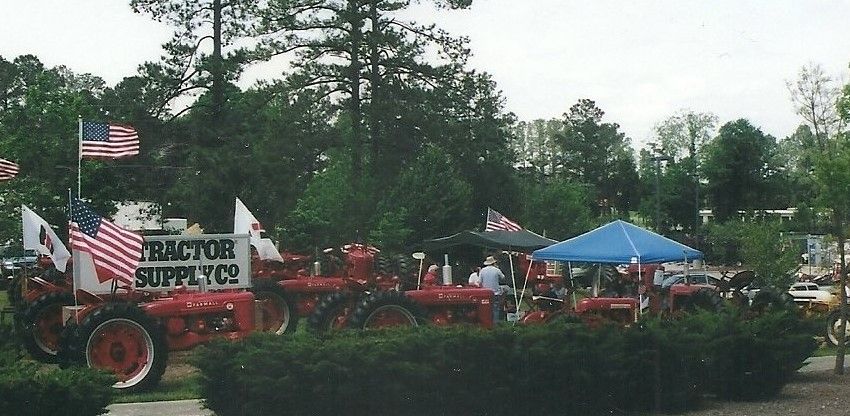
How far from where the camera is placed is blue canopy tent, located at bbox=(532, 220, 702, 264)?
16.8 m

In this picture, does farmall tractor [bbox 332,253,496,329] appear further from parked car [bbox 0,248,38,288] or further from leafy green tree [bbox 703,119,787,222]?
leafy green tree [bbox 703,119,787,222]

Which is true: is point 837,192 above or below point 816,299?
above

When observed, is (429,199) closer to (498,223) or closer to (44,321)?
(498,223)

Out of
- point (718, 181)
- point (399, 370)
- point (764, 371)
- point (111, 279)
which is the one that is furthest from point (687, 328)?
point (718, 181)

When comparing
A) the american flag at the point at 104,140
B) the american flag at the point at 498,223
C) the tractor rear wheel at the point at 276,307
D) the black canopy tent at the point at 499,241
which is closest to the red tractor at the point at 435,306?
the tractor rear wheel at the point at 276,307

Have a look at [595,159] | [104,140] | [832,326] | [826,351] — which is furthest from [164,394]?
[595,159]

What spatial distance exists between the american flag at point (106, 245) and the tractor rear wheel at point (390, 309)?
334cm

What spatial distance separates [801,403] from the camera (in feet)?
39.1

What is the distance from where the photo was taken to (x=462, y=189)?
40.5m

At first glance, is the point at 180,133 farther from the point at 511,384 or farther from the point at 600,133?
the point at 600,133

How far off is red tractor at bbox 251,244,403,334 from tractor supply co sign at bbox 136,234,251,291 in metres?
1.71

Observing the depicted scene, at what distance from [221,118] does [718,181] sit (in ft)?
138

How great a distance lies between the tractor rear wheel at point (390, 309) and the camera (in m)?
15.2

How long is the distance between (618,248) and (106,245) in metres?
7.91
